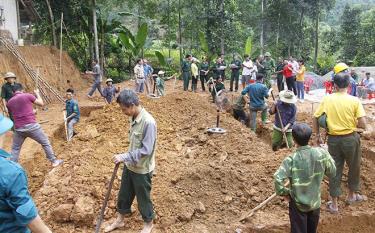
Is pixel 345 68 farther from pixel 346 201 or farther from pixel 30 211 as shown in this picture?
pixel 30 211

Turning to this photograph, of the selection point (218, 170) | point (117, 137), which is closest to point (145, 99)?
point (117, 137)

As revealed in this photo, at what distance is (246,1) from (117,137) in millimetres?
16281

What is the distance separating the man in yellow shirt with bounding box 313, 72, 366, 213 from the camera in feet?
15.1

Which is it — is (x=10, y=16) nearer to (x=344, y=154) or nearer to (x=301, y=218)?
(x=344, y=154)

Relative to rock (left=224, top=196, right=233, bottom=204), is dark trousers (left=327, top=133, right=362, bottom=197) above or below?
above

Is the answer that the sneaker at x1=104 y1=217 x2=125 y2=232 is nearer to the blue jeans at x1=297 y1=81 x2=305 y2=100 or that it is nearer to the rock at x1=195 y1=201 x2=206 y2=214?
the rock at x1=195 y1=201 x2=206 y2=214

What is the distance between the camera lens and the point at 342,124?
15.3 feet

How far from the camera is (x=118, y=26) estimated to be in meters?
19.0

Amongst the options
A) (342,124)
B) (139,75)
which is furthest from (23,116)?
(139,75)

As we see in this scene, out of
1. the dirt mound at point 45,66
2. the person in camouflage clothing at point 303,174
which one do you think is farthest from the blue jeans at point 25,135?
the dirt mound at point 45,66

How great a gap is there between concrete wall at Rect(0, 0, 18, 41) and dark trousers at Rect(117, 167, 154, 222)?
1238cm

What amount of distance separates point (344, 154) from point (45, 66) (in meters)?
13.2

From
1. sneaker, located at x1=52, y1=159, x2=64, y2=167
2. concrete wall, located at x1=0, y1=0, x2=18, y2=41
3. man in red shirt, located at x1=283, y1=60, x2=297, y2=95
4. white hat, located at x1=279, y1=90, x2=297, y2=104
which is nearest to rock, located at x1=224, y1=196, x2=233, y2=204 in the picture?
white hat, located at x1=279, y1=90, x2=297, y2=104

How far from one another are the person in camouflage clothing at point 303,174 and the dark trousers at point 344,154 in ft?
3.73
